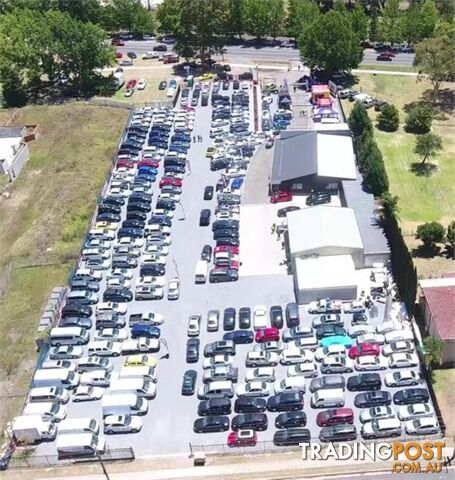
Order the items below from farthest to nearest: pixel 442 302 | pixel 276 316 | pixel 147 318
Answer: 1. pixel 147 318
2. pixel 276 316
3. pixel 442 302

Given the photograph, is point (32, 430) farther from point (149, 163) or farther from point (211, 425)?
point (149, 163)

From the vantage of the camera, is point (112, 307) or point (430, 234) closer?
point (112, 307)

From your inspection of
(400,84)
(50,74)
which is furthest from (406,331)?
(50,74)

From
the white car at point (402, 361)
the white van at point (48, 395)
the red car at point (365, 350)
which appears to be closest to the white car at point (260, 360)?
the red car at point (365, 350)

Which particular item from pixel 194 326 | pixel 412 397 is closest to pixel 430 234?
pixel 412 397

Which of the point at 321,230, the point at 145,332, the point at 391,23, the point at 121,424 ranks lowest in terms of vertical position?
the point at 121,424

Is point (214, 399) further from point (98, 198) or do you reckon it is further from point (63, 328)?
point (98, 198)
